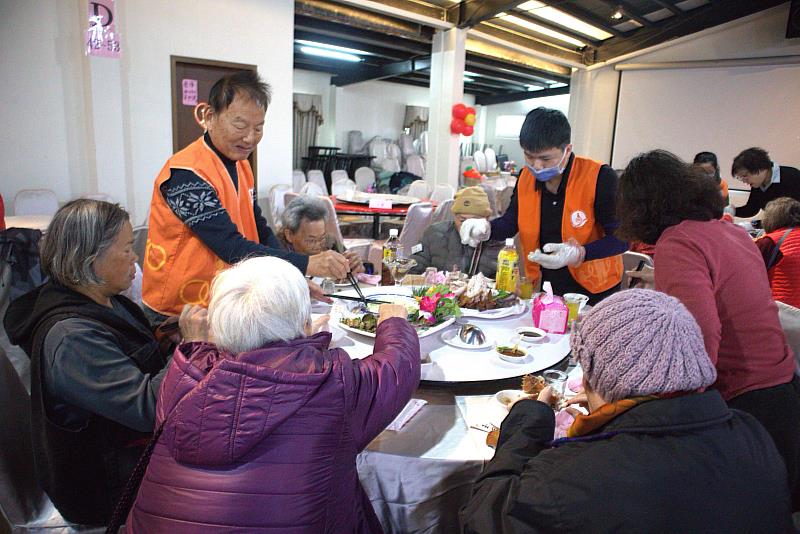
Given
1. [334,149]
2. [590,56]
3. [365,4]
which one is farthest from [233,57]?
[590,56]

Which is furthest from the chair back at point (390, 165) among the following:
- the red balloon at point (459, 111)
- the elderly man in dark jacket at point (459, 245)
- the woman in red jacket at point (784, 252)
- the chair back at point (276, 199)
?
the woman in red jacket at point (784, 252)

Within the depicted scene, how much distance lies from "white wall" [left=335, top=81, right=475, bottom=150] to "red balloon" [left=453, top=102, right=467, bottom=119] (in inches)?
182

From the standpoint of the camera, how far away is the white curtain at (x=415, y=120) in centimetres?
1321

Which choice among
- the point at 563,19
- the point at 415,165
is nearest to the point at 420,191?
the point at 563,19

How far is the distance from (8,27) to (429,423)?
475 cm

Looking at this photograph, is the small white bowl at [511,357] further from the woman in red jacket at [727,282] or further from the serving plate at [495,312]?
the woman in red jacket at [727,282]

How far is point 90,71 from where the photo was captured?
444cm

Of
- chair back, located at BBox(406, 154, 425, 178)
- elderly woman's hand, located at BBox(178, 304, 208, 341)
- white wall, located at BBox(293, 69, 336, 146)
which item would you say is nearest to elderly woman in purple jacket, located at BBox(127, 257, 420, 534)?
elderly woman's hand, located at BBox(178, 304, 208, 341)

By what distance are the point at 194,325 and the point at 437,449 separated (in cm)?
76

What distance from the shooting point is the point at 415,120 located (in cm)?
1320

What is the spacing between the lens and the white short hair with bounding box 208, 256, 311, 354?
1.08 meters

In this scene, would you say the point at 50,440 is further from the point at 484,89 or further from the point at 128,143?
the point at 484,89

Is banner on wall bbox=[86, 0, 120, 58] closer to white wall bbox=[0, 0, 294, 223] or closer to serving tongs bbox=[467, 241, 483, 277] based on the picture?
white wall bbox=[0, 0, 294, 223]

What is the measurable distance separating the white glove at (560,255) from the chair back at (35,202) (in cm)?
396
